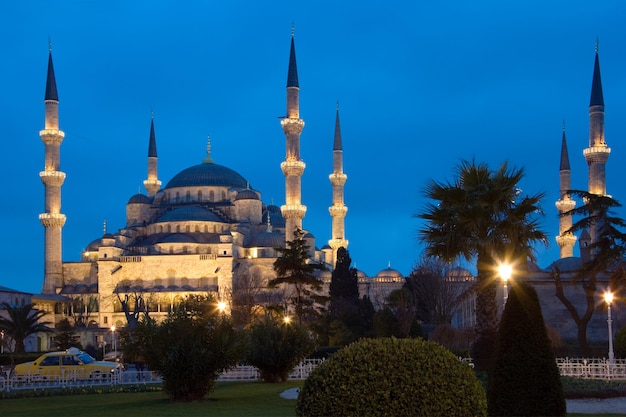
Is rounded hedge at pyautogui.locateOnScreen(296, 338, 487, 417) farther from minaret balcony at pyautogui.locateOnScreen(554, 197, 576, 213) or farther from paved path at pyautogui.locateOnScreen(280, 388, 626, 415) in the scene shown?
minaret balcony at pyautogui.locateOnScreen(554, 197, 576, 213)

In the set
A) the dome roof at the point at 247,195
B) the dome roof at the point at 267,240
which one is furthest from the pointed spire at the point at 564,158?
the dome roof at the point at 247,195

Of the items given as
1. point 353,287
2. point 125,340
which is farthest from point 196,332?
point 353,287

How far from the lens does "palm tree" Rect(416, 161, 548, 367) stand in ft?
56.6

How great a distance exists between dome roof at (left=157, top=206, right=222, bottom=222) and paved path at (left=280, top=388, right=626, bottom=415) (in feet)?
175

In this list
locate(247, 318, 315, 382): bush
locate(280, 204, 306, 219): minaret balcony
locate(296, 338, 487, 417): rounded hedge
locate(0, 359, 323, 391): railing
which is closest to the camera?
locate(296, 338, 487, 417): rounded hedge

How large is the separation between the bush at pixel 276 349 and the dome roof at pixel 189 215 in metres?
45.8

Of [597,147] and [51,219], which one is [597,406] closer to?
[597,147]

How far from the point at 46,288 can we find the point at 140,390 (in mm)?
44887

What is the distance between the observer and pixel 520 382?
403 inches

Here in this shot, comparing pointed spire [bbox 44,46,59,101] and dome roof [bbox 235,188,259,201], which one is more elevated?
pointed spire [bbox 44,46,59,101]

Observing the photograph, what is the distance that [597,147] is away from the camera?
45.2m

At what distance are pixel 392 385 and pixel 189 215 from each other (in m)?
59.2

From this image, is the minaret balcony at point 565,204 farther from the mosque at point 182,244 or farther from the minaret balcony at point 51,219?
the minaret balcony at point 51,219

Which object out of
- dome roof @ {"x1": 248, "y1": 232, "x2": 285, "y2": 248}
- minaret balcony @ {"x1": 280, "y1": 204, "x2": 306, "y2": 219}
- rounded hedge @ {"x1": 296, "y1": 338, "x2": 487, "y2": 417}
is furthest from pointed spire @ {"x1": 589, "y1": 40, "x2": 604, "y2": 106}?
rounded hedge @ {"x1": 296, "y1": 338, "x2": 487, "y2": 417}
